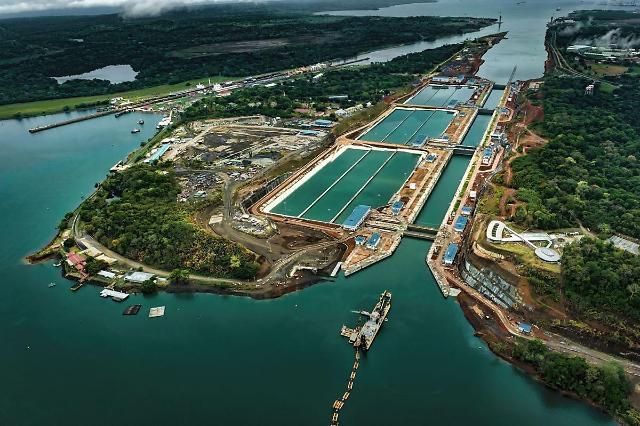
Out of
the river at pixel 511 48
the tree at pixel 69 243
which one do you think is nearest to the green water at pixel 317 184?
the tree at pixel 69 243

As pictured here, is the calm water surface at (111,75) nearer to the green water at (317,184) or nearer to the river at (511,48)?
the river at (511,48)

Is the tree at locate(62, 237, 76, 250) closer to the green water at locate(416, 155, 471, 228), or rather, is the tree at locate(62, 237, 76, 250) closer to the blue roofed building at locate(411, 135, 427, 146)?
the green water at locate(416, 155, 471, 228)

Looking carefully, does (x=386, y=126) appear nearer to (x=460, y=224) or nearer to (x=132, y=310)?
(x=460, y=224)

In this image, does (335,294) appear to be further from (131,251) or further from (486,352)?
(131,251)

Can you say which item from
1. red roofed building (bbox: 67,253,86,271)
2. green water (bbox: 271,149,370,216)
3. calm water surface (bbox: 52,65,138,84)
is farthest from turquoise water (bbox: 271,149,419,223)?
calm water surface (bbox: 52,65,138,84)

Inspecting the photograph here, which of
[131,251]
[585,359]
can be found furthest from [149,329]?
[585,359]

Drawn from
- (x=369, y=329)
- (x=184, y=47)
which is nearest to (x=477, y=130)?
(x=369, y=329)
